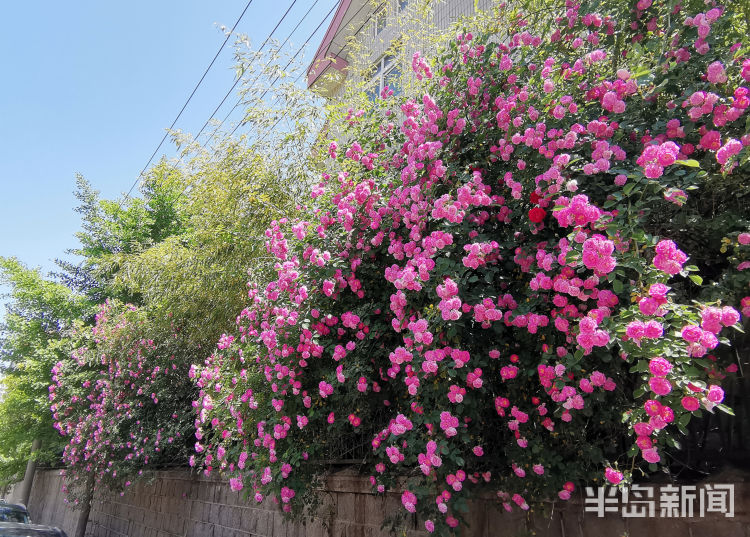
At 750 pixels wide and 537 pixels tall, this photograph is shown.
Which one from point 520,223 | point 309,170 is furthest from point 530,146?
point 309,170

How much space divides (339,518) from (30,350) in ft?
46.1

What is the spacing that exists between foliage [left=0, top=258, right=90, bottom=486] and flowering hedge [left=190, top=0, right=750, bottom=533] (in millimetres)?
11873

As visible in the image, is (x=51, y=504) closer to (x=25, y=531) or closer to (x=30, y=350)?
(x=30, y=350)

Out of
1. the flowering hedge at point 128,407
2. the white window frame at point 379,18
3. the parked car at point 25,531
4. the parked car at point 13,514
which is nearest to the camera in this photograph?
the parked car at point 25,531

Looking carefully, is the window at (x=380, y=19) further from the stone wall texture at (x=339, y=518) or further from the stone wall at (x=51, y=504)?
the stone wall at (x=51, y=504)

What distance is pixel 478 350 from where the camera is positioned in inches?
111

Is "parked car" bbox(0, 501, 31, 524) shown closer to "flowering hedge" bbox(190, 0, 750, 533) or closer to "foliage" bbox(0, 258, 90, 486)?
"foliage" bbox(0, 258, 90, 486)

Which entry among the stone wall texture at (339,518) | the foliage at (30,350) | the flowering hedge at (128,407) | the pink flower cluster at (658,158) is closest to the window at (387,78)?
the pink flower cluster at (658,158)

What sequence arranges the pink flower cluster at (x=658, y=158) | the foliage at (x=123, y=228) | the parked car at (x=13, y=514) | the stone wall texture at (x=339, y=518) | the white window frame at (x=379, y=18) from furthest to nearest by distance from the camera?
the foliage at (x=123, y=228) → the parked car at (x=13, y=514) → the white window frame at (x=379, y=18) → the stone wall texture at (x=339, y=518) → the pink flower cluster at (x=658, y=158)

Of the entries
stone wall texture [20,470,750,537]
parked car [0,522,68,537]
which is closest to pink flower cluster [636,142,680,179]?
stone wall texture [20,470,750,537]

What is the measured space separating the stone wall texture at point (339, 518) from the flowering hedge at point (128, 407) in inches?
27.6

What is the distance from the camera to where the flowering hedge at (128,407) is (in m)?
7.41

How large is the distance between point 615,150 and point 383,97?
2.70 m

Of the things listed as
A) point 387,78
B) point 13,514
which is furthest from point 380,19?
point 13,514
